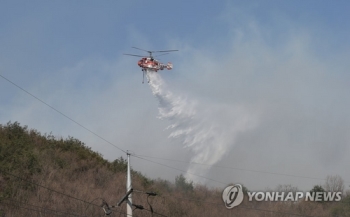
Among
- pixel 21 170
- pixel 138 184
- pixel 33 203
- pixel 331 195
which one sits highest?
pixel 331 195

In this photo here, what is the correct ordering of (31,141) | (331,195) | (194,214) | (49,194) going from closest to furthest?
(49,194) < (194,214) < (31,141) < (331,195)

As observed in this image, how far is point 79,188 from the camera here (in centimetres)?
5528

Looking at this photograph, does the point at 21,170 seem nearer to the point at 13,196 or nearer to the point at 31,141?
the point at 13,196

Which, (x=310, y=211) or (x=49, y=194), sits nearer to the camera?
(x=49, y=194)

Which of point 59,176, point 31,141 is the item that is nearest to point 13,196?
point 59,176

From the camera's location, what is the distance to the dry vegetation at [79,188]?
48281 mm

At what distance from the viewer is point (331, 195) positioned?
80500 millimetres

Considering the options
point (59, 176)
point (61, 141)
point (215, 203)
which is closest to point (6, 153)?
point (59, 176)

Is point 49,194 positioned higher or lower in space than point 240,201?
lower

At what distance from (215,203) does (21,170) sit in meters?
25.7

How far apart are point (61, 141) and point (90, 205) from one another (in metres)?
24.9

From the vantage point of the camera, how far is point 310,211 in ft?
235

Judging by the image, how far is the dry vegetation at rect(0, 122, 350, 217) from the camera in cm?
4828

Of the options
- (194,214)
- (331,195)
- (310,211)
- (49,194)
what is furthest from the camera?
(331,195)
